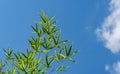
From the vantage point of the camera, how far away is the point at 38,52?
8.09 meters

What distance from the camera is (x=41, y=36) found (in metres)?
8.46

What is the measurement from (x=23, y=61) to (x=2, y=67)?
5.04 feet

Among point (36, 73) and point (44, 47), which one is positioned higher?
point (44, 47)

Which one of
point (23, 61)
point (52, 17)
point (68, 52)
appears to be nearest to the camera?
point (23, 61)

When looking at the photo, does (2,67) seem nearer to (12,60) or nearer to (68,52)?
(12,60)

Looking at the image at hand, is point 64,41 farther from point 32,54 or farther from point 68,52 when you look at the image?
point 32,54

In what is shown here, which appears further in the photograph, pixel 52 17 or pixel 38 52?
pixel 52 17

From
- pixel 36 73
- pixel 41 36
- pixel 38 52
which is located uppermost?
pixel 41 36

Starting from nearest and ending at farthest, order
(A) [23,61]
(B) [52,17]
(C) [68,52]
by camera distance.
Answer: (A) [23,61] → (C) [68,52] → (B) [52,17]

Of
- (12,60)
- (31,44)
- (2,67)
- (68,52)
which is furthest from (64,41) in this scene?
(2,67)

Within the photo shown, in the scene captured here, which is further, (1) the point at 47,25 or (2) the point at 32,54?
(1) the point at 47,25

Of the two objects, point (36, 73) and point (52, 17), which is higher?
point (52, 17)

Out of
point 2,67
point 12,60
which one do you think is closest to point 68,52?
point 12,60

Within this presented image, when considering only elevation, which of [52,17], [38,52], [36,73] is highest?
[52,17]
